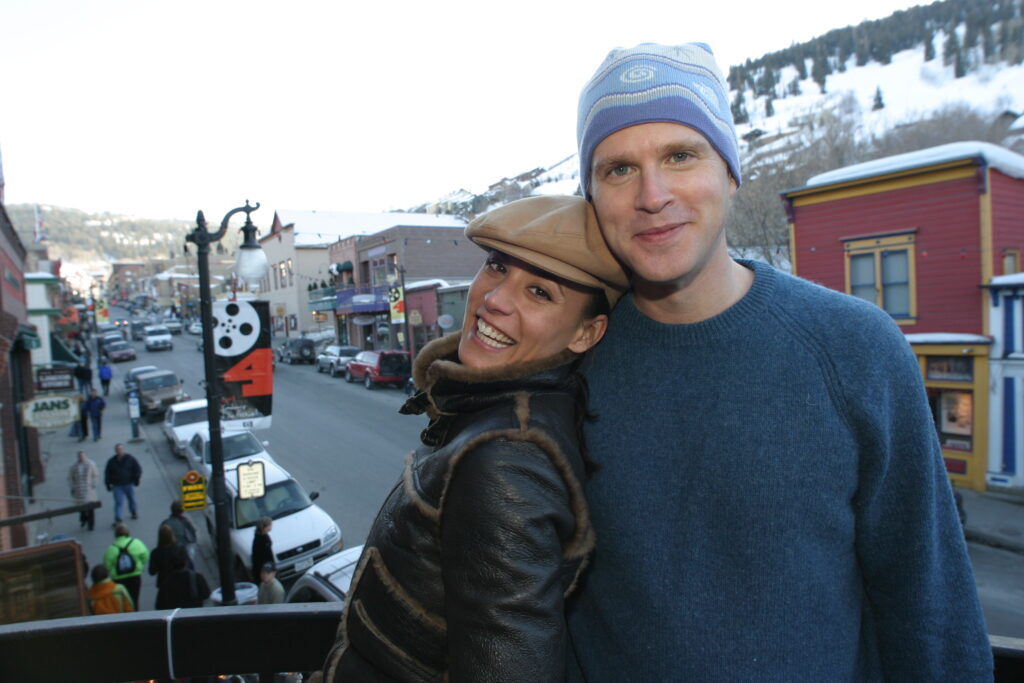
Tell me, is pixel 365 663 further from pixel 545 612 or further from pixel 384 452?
pixel 384 452

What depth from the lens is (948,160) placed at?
13531 mm

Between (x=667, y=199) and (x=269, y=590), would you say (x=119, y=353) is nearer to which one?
(x=269, y=590)

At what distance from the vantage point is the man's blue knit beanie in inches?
57.7

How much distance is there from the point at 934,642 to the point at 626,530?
0.71m

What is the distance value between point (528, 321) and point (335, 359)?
32.0m

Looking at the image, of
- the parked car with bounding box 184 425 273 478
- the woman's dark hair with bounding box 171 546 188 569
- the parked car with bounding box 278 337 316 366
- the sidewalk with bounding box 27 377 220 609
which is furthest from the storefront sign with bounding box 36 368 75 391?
the parked car with bounding box 278 337 316 366

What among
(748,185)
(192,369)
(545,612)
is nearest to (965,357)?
(748,185)

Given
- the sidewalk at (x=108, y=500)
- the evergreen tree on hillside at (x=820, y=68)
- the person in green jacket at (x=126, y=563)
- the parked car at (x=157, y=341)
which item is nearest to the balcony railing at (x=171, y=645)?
the sidewalk at (x=108, y=500)

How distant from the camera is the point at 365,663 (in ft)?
5.29

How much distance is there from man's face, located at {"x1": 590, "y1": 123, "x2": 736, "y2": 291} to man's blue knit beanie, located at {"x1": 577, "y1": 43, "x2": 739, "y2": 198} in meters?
0.03

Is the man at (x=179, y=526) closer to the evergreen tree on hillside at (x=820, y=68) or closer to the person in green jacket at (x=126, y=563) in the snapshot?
the person in green jacket at (x=126, y=563)

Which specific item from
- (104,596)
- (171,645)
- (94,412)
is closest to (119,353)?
(94,412)

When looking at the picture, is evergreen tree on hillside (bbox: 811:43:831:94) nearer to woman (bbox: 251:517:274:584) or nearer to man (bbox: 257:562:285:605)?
woman (bbox: 251:517:274:584)

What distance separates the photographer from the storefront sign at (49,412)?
12289mm
